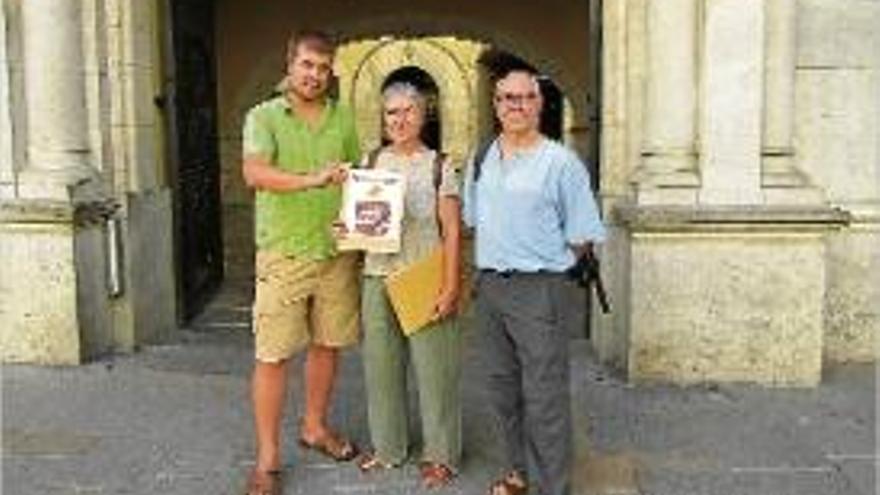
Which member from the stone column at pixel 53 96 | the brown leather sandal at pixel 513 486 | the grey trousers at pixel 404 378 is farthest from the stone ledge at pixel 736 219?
the stone column at pixel 53 96

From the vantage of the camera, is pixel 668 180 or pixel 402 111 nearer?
pixel 402 111

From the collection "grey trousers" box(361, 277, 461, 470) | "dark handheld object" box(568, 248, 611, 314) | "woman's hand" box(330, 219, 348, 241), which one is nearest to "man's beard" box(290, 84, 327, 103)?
"woman's hand" box(330, 219, 348, 241)

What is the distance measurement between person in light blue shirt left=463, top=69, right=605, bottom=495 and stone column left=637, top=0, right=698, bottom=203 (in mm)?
2007

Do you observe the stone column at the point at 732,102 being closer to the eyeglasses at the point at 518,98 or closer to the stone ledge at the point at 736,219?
the stone ledge at the point at 736,219

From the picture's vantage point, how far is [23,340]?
21.9ft

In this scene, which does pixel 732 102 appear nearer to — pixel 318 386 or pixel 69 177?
pixel 318 386

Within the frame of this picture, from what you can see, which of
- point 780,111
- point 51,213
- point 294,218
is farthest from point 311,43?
point 780,111

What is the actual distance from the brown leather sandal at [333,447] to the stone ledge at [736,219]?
2.01 meters

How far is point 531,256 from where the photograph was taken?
14.5 feet

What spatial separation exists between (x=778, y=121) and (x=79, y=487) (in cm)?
398

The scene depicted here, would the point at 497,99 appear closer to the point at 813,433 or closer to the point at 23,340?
the point at 813,433

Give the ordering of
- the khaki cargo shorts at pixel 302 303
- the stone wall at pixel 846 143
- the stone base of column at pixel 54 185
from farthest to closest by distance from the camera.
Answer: the stone base of column at pixel 54 185, the stone wall at pixel 846 143, the khaki cargo shorts at pixel 302 303

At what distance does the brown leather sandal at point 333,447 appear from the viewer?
5133 millimetres

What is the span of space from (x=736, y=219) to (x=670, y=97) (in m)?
0.75
